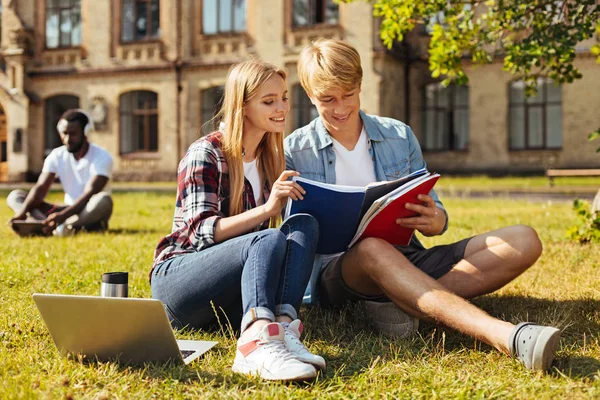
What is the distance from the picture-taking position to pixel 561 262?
583cm

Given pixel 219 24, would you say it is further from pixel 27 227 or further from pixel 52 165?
pixel 27 227

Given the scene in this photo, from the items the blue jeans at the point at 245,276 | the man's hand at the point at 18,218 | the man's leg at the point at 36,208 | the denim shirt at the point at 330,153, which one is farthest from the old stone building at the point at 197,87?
the blue jeans at the point at 245,276

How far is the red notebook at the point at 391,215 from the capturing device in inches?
132

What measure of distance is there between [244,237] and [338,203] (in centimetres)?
45

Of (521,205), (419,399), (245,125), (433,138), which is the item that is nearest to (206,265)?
(245,125)

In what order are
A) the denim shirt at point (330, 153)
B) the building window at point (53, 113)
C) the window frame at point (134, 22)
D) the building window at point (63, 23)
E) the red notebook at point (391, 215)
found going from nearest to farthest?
the red notebook at point (391, 215)
the denim shirt at point (330, 153)
the window frame at point (134, 22)
the building window at point (63, 23)
the building window at point (53, 113)

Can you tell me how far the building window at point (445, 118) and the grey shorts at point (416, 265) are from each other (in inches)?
836

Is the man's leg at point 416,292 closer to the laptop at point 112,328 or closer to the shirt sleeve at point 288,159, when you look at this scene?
the shirt sleeve at point 288,159

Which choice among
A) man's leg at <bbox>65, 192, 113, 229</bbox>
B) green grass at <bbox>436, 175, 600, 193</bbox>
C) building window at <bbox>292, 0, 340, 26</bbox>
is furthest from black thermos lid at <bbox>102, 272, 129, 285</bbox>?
building window at <bbox>292, 0, 340, 26</bbox>

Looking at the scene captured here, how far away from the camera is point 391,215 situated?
3.46 m

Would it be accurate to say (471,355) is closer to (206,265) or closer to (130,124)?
(206,265)

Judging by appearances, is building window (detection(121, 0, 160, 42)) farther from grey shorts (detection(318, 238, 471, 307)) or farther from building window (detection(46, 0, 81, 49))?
grey shorts (detection(318, 238, 471, 307))

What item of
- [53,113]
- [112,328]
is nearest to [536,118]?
[53,113]

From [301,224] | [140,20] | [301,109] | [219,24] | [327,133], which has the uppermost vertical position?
[140,20]
